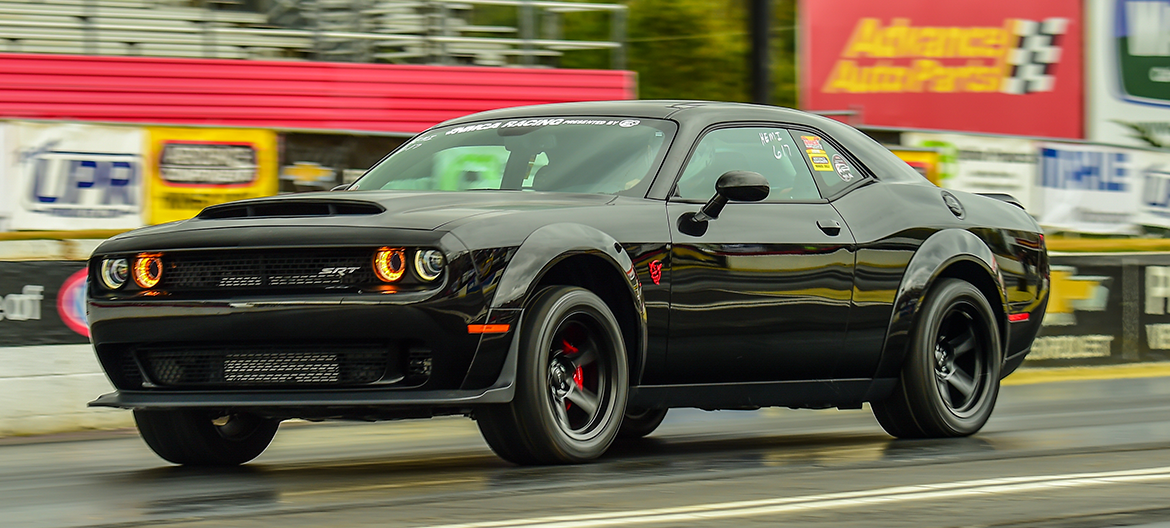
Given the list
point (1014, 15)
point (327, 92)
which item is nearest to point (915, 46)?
point (1014, 15)

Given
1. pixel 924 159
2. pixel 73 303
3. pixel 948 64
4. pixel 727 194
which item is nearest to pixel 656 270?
pixel 727 194

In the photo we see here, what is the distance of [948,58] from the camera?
22312mm

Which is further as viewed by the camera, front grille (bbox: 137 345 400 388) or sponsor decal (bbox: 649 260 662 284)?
sponsor decal (bbox: 649 260 662 284)

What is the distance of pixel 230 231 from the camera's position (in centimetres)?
611

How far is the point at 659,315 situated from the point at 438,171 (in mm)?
1272

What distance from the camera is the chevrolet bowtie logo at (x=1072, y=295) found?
14.7 meters

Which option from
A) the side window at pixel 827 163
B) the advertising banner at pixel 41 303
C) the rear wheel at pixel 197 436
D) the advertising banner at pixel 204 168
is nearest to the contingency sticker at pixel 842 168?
the side window at pixel 827 163

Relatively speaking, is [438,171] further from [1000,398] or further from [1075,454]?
[1000,398]

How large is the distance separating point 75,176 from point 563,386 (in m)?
6.52

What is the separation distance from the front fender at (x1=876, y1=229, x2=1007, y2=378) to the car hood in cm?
168

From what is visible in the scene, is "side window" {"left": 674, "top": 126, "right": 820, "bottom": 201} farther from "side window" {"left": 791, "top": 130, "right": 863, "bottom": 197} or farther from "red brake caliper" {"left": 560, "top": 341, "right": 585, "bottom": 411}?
"red brake caliper" {"left": 560, "top": 341, "right": 585, "bottom": 411}

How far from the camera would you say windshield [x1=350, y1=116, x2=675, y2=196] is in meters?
6.94

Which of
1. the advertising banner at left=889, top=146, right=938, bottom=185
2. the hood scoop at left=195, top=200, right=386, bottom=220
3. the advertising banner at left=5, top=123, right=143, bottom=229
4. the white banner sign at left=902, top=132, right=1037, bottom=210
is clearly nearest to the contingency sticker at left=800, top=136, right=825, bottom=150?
the hood scoop at left=195, top=200, right=386, bottom=220

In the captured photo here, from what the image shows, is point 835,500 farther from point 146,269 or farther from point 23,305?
point 23,305
